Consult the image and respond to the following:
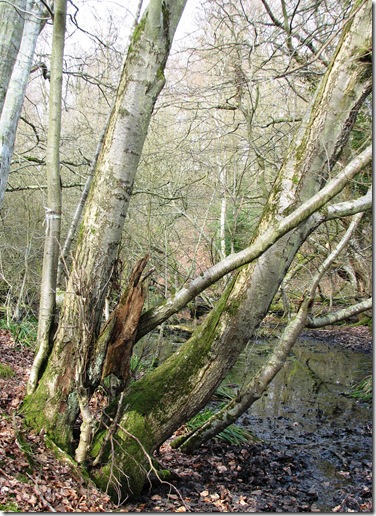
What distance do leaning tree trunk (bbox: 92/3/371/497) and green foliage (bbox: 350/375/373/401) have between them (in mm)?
4931

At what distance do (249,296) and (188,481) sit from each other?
1910 mm

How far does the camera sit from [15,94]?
5594 millimetres

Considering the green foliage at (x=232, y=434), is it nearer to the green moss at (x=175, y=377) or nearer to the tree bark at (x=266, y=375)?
the tree bark at (x=266, y=375)

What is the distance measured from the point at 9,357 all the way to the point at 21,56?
4.41 metres

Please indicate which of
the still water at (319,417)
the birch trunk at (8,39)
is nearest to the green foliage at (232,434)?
the still water at (319,417)

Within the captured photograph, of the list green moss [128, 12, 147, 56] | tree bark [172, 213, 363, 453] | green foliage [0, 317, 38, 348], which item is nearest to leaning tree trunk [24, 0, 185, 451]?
green moss [128, 12, 147, 56]

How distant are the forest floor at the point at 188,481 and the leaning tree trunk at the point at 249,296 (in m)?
0.38

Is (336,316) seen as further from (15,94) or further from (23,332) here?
(23,332)

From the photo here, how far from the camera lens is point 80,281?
364 cm

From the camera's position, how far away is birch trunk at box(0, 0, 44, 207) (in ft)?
17.7

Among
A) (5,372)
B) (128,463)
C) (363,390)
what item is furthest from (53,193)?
(363,390)

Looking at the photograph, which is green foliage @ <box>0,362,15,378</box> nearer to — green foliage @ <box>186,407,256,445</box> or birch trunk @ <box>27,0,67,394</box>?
birch trunk @ <box>27,0,67,394</box>

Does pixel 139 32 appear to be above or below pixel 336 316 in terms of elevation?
above

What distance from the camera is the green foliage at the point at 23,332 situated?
27.2 ft
